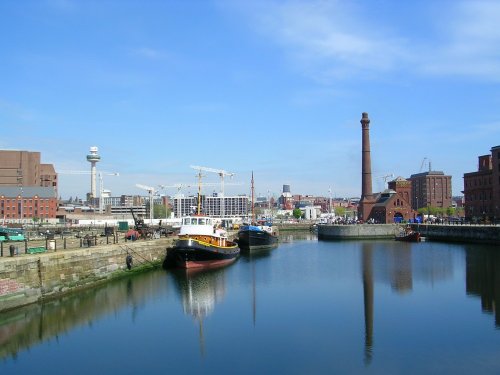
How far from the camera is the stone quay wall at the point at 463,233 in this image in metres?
74.1

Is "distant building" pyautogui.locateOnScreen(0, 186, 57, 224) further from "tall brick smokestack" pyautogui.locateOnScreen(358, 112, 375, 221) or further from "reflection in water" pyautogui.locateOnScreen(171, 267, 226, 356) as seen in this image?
"reflection in water" pyautogui.locateOnScreen(171, 267, 226, 356)

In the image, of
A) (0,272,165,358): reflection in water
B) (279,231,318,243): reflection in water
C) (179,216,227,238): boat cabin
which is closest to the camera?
(0,272,165,358): reflection in water

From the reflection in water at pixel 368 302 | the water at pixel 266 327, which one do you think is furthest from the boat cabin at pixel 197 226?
the reflection in water at pixel 368 302

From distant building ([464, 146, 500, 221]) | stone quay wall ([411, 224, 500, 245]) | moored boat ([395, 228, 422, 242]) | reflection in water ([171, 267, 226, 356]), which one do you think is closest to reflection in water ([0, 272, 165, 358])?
reflection in water ([171, 267, 226, 356])

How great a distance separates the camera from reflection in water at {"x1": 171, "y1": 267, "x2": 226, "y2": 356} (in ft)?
100

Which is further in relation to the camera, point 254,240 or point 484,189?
point 484,189

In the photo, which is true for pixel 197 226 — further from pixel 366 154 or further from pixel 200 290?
pixel 366 154

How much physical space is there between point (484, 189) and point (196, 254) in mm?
80404

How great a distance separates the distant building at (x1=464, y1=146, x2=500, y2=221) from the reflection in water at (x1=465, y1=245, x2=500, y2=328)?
42.0 metres

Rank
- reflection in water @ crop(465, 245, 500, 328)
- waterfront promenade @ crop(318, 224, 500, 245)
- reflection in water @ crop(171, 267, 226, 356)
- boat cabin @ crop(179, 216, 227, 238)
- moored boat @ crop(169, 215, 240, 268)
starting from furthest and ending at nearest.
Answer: waterfront promenade @ crop(318, 224, 500, 245)
boat cabin @ crop(179, 216, 227, 238)
moored boat @ crop(169, 215, 240, 268)
reflection in water @ crop(465, 245, 500, 328)
reflection in water @ crop(171, 267, 226, 356)

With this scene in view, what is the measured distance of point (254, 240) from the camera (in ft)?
262

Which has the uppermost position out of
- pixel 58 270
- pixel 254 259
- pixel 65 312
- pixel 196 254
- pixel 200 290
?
pixel 58 270

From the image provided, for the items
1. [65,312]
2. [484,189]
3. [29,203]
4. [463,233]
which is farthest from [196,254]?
[29,203]

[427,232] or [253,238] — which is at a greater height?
[253,238]
